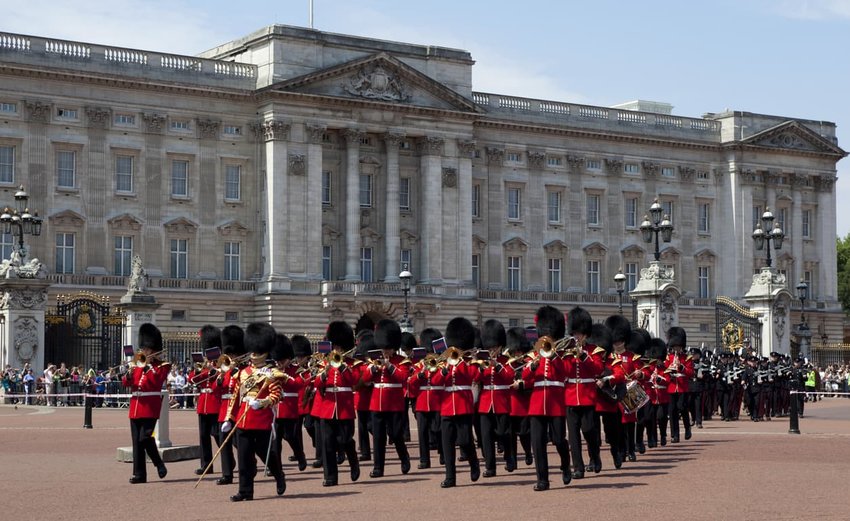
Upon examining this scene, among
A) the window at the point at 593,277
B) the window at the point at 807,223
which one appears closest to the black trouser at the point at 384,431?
the window at the point at 593,277

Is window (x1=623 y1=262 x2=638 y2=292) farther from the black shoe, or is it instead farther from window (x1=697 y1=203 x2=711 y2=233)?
the black shoe

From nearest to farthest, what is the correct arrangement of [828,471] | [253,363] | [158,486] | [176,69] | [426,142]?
1. [253,363]
2. [158,486]
3. [828,471]
4. [176,69]
5. [426,142]

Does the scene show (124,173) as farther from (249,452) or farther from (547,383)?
(249,452)

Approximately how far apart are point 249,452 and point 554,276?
5611cm

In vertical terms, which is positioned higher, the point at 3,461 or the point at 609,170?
the point at 609,170

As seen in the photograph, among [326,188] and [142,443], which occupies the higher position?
[326,188]

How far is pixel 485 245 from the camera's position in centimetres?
7075

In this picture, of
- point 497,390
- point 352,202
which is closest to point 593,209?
point 352,202

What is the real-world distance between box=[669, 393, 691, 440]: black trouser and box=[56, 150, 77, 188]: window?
37.8 meters

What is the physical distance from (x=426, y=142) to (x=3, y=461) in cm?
4537

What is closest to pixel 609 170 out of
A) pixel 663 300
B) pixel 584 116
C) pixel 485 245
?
pixel 584 116

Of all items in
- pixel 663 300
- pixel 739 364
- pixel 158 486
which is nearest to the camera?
pixel 158 486

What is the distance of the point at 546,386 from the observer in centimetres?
1855

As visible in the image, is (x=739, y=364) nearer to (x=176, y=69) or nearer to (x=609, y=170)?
(x=176, y=69)
